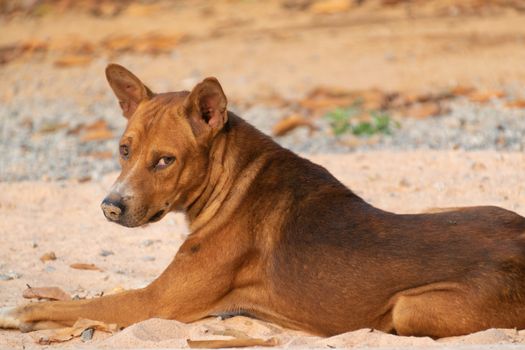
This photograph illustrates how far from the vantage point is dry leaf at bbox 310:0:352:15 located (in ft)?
67.0

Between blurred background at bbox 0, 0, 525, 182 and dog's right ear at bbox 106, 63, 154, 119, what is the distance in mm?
4226

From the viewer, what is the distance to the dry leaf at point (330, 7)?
2042 centimetres

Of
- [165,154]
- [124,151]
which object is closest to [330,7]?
[124,151]

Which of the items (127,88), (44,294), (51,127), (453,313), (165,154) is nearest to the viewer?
(453,313)

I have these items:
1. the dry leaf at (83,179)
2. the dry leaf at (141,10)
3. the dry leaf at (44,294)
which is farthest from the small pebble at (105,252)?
the dry leaf at (141,10)

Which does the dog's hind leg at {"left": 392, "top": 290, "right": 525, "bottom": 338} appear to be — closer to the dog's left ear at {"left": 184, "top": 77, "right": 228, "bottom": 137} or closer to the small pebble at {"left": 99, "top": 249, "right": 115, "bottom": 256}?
the dog's left ear at {"left": 184, "top": 77, "right": 228, "bottom": 137}

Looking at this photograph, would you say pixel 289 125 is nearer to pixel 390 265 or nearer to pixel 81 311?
pixel 81 311

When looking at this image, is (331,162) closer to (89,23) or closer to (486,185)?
(486,185)

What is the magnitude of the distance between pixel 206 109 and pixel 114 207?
96 centimetres

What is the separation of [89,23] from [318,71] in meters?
5.86

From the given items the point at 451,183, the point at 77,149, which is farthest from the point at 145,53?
the point at 451,183

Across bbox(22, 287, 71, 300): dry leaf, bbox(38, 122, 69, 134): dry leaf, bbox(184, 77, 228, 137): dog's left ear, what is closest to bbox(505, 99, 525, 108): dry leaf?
bbox(38, 122, 69, 134): dry leaf

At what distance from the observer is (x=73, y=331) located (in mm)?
6922

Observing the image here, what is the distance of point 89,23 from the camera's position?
69.2 ft
